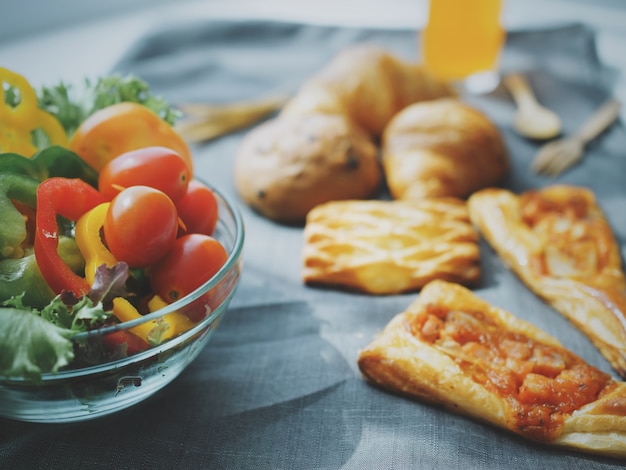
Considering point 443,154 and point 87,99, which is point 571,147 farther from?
point 87,99

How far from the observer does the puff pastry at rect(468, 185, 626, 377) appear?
120 cm

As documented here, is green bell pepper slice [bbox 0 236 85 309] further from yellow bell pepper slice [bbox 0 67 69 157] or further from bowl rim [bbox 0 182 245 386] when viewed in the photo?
yellow bell pepper slice [bbox 0 67 69 157]

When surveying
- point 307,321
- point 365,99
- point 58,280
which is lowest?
point 307,321

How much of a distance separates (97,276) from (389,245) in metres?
0.71

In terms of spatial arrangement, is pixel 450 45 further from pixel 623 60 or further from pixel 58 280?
pixel 58 280

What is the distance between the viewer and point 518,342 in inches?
43.9

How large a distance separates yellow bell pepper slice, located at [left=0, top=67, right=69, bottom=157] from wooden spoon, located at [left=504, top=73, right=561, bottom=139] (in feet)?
4.32

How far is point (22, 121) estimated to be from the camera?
3.61 feet

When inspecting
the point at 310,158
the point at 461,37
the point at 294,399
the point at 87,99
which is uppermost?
the point at 87,99

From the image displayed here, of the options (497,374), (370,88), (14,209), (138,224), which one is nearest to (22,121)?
(14,209)

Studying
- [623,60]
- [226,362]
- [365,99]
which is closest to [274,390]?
[226,362]

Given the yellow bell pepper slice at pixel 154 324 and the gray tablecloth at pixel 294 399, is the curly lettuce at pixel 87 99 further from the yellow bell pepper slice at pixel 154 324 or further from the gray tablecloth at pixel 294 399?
the yellow bell pepper slice at pixel 154 324

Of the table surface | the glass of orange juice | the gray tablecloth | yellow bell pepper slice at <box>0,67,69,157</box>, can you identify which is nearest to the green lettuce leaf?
the gray tablecloth

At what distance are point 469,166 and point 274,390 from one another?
0.83 m
